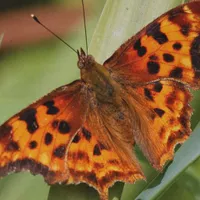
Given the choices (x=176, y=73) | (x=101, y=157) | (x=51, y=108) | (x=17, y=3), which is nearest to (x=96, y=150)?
(x=101, y=157)

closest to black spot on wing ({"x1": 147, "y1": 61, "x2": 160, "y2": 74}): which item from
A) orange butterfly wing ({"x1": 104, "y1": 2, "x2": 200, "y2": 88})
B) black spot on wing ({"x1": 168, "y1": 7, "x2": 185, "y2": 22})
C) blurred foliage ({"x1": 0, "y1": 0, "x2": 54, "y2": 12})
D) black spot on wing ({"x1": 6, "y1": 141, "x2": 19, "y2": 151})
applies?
orange butterfly wing ({"x1": 104, "y1": 2, "x2": 200, "y2": 88})

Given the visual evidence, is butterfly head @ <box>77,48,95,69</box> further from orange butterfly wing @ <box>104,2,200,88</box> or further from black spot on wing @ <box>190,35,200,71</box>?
black spot on wing @ <box>190,35,200,71</box>

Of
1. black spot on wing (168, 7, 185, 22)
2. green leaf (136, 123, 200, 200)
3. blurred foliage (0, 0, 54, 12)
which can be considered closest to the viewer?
green leaf (136, 123, 200, 200)

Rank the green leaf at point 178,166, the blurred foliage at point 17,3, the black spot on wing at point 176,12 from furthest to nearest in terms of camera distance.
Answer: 1. the blurred foliage at point 17,3
2. the black spot on wing at point 176,12
3. the green leaf at point 178,166

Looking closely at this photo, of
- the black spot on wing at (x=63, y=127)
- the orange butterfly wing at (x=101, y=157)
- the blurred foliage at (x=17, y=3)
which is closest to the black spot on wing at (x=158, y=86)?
the orange butterfly wing at (x=101, y=157)

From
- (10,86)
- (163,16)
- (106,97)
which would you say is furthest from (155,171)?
(10,86)

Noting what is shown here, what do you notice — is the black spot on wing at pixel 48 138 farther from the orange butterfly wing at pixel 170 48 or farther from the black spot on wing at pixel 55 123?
the orange butterfly wing at pixel 170 48

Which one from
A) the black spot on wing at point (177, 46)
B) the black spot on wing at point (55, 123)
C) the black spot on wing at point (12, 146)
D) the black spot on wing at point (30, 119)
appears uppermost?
the black spot on wing at point (30, 119)

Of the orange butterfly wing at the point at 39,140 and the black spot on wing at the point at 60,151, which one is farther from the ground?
the orange butterfly wing at the point at 39,140

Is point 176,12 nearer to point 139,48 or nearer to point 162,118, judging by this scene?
point 139,48
